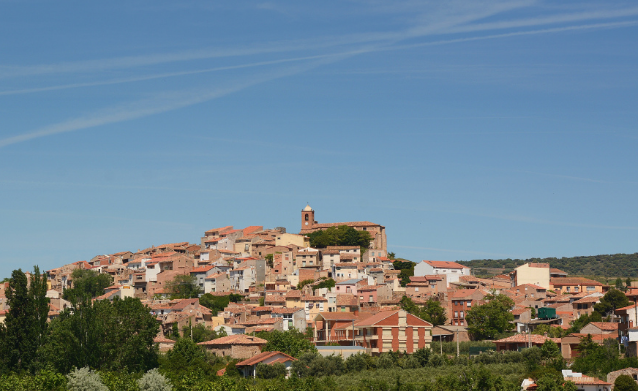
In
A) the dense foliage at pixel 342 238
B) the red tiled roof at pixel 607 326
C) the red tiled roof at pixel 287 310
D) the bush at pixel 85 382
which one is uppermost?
the dense foliage at pixel 342 238

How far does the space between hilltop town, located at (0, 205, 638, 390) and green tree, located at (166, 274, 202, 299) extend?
0.18 meters

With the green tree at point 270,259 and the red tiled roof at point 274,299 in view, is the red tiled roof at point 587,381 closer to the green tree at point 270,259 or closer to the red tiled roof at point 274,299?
the red tiled roof at point 274,299

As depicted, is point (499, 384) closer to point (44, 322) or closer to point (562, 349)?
point (562, 349)

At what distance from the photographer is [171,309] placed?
270ft

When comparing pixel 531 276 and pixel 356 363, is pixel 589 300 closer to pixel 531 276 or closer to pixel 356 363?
pixel 531 276

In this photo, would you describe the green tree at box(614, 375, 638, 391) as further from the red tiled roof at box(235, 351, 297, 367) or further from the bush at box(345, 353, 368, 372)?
the red tiled roof at box(235, 351, 297, 367)

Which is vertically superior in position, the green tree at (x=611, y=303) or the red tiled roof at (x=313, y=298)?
the red tiled roof at (x=313, y=298)

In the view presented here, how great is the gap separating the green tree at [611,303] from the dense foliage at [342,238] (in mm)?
37454

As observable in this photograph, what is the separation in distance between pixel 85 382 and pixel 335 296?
4386 cm

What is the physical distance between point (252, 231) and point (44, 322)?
66.2 meters

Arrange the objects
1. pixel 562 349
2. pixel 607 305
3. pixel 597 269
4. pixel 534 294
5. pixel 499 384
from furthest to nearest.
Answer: pixel 597 269
pixel 534 294
pixel 607 305
pixel 562 349
pixel 499 384

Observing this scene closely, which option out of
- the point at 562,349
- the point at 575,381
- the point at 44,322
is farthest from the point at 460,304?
the point at 44,322

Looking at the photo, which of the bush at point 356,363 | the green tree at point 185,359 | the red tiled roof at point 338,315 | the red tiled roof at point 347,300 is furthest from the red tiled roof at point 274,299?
the bush at point 356,363

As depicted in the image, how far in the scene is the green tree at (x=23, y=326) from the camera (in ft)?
158
